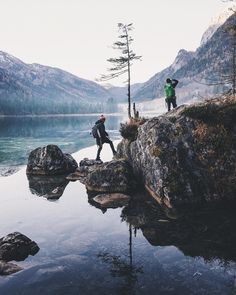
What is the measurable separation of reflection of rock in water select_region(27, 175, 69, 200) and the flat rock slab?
95.8 inches

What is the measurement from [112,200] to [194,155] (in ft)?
14.3

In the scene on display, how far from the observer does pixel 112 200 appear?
53.6ft

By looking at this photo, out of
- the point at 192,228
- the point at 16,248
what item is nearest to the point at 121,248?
the point at 192,228

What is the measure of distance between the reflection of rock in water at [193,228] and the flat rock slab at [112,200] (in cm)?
84

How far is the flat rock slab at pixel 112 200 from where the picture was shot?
15766mm

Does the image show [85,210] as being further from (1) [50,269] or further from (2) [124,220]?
(1) [50,269]

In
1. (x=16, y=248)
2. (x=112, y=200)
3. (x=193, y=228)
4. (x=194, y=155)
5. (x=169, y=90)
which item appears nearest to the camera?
(x=16, y=248)

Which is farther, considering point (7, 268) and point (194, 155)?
point (194, 155)

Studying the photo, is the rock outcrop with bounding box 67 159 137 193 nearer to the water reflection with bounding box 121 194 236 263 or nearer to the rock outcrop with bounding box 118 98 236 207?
the rock outcrop with bounding box 118 98 236 207

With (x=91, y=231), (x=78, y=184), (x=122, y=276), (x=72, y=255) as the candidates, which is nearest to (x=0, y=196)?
(x=78, y=184)

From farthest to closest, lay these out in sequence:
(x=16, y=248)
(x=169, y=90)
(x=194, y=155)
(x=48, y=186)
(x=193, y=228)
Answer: (x=169, y=90), (x=48, y=186), (x=194, y=155), (x=193, y=228), (x=16, y=248)

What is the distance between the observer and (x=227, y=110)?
16094 millimetres

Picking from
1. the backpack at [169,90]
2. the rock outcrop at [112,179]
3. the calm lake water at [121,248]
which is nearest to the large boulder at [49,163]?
the rock outcrop at [112,179]

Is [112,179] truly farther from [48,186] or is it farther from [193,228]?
[193,228]
